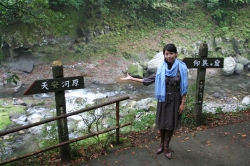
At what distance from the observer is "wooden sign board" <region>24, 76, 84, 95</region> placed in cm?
295

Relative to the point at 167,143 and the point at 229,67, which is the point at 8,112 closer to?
the point at 167,143

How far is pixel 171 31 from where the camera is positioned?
53.7ft

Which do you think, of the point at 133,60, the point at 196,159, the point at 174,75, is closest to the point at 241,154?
the point at 196,159

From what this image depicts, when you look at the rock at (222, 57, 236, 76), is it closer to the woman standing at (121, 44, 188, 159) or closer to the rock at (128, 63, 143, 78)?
the rock at (128, 63, 143, 78)

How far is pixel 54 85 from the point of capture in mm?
3074

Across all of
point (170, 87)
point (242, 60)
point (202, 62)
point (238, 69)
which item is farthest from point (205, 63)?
point (242, 60)

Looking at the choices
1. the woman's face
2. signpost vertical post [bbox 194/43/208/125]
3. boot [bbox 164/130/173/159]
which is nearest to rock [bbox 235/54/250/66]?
signpost vertical post [bbox 194/43/208/125]

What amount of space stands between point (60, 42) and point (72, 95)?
5.04 m

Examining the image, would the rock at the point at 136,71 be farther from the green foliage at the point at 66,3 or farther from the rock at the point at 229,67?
the green foliage at the point at 66,3

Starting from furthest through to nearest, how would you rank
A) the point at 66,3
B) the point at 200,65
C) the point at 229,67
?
the point at 66,3, the point at 229,67, the point at 200,65

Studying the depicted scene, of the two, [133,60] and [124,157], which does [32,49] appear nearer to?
[133,60]

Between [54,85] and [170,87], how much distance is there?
165 cm

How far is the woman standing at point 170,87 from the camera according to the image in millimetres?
3078

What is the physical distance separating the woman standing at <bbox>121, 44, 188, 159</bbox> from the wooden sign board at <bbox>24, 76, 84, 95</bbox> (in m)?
1.03
